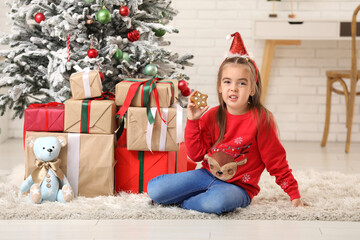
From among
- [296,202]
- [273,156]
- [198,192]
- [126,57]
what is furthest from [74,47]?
[296,202]

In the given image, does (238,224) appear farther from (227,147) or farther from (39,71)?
(39,71)

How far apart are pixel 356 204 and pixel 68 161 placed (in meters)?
1.18

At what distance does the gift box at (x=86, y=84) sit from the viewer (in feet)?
7.75

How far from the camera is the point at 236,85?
2176 millimetres

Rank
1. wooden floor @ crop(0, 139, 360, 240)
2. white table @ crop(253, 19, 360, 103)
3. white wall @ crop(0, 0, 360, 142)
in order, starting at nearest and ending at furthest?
wooden floor @ crop(0, 139, 360, 240)
white table @ crop(253, 19, 360, 103)
white wall @ crop(0, 0, 360, 142)

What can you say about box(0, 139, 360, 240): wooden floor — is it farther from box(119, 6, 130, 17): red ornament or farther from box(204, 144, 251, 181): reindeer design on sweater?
box(119, 6, 130, 17): red ornament

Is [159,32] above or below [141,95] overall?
above

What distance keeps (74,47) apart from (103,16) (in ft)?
0.77

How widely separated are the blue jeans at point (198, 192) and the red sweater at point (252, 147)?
0.07 m

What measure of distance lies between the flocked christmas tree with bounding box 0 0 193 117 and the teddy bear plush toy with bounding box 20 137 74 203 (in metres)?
0.40

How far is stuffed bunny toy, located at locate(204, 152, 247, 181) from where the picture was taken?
86.4 inches

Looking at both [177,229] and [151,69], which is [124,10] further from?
[177,229]

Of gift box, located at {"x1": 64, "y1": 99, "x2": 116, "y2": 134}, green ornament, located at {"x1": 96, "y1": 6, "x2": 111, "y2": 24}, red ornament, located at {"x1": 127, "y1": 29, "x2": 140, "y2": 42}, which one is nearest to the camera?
gift box, located at {"x1": 64, "y1": 99, "x2": 116, "y2": 134}

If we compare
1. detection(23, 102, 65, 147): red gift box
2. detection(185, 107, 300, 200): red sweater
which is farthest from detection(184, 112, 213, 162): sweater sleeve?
detection(23, 102, 65, 147): red gift box
